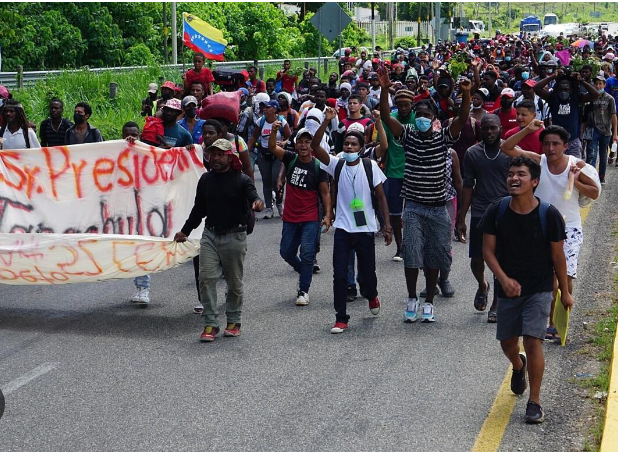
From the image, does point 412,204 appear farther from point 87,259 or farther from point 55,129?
point 55,129

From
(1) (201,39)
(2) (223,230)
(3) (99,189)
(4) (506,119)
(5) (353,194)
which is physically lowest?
(2) (223,230)

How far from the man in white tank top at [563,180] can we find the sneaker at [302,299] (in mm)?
2533

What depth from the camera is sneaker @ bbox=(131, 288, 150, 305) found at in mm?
9445

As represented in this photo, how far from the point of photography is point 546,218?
6.28m

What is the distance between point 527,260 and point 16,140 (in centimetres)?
648

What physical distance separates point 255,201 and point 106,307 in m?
2.10

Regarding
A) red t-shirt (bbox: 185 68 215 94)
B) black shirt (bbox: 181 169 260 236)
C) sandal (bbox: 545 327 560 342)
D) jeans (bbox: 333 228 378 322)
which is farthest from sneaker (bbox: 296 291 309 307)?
red t-shirt (bbox: 185 68 215 94)

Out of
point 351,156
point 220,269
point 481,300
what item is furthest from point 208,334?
point 481,300

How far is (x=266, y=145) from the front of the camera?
45.1ft

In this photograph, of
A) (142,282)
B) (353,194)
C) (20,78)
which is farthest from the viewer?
(20,78)

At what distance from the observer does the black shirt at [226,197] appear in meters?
8.25

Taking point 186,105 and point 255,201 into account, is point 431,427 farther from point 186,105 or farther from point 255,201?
point 186,105

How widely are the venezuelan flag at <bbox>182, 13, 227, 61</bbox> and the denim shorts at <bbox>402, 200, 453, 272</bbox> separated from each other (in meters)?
16.1

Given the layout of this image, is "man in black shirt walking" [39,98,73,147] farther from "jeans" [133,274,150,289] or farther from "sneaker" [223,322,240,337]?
"sneaker" [223,322,240,337]
